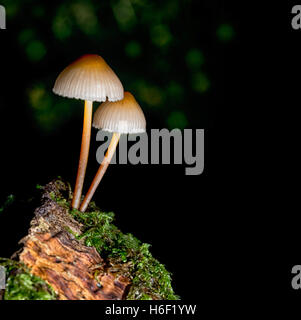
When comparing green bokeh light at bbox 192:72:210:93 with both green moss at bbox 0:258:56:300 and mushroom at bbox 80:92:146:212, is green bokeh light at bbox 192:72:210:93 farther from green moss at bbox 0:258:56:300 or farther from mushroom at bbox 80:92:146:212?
green moss at bbox 0:258:56:300

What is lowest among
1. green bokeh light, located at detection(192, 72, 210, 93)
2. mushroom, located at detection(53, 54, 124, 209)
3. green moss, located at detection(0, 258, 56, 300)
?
green moss, located at detection(0, 258, 56, 300)

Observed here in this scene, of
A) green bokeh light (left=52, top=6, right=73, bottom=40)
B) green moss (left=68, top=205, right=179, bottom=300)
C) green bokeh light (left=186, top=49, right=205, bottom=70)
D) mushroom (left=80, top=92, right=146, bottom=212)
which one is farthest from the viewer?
green bokeh light (left=186, top=49, right=205, bottom=70)

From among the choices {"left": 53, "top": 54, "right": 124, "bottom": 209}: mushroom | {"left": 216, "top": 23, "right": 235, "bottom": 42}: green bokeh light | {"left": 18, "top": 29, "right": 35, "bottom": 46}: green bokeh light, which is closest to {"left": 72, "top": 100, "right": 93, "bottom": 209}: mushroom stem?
{"left": 53, "top": 54, "right": 124, "bottom": 209}: mushroom

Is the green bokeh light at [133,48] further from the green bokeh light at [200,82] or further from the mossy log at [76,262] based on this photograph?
the mossy log at [76,262]

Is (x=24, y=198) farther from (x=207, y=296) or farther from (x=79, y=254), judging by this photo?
(x=207, y=296)

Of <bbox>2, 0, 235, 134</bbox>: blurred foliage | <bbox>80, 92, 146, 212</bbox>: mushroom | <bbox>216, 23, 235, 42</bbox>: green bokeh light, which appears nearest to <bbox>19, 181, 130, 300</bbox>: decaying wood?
<bbox>80, 92, 146, 212</bbox>: mushroom

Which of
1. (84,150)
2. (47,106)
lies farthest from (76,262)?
(47,106)

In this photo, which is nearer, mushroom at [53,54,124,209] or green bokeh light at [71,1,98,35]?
mushroom at [53,54,124,209]

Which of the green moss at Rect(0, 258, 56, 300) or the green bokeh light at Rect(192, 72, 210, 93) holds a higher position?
the green bokeh light at Rect(192, 72, 210, 93)

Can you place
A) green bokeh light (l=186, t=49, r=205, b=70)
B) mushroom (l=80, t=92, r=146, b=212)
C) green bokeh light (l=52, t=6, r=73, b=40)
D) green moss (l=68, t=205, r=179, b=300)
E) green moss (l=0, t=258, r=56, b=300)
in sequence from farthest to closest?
1. green bokeh light (l=186, t=49, r=205, b=70)
2. green bokeh light (l=52, t=6, r=73, b=40)
3. mushroom (l=80, t=92, r=146, b=212)
4. green moss (l=68, t=205, r=179, b=300)
5. green moss (l=0, t=258, r=56, b=300)

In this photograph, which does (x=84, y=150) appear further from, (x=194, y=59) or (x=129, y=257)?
(x=194, y=59)
